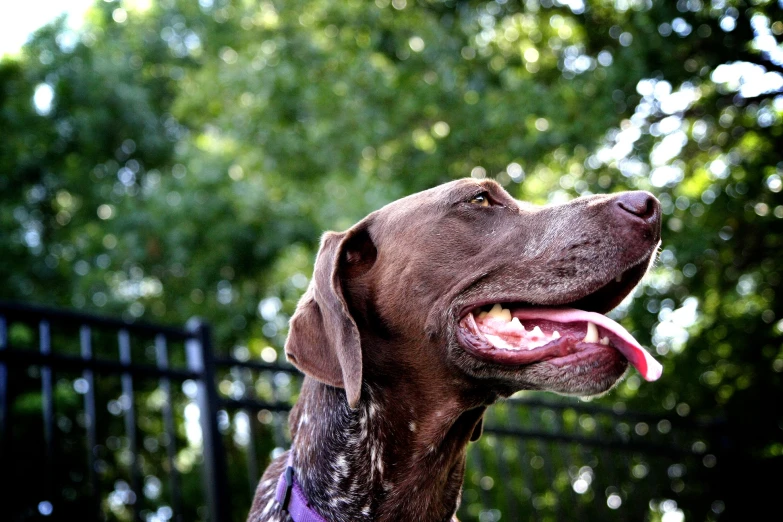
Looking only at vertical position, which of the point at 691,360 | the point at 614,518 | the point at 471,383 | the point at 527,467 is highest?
the point at 471,383

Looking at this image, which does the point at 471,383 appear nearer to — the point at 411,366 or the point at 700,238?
the point at 411,366

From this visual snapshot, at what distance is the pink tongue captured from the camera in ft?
8.24

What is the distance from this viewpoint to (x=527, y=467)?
6.97m

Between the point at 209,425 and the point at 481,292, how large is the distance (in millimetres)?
2664

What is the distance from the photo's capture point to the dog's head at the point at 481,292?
271cm

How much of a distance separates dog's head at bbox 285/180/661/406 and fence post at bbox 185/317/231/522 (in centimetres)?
207

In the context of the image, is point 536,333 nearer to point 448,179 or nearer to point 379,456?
point 379,456

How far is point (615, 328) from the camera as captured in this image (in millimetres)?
2627

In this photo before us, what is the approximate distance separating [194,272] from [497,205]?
40.9ft

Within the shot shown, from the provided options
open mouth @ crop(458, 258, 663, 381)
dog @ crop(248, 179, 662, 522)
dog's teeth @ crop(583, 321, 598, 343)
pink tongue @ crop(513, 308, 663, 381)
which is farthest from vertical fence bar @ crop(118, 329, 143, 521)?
dog's teeth @ crop(583, 321, 598, 343)

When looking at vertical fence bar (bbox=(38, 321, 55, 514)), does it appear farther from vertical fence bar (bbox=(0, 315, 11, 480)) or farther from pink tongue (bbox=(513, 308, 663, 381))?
pink tongue (bbox=(513, 308, 663, 381))

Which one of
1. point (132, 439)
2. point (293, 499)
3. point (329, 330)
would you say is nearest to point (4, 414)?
point (132, 439)

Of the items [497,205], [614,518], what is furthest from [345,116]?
[497,205]

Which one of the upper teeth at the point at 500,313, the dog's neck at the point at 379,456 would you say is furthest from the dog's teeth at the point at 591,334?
the dog's neck at the point at 379,456
